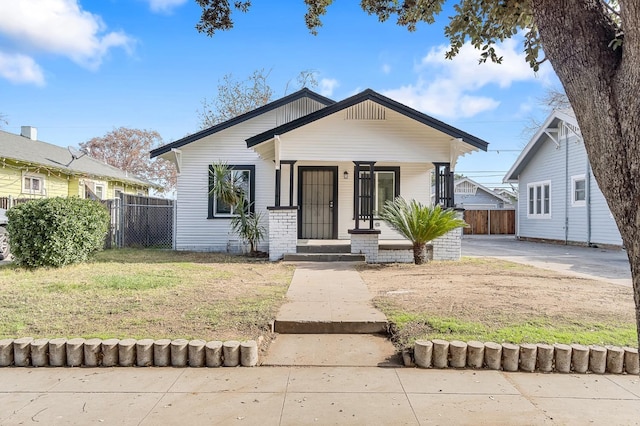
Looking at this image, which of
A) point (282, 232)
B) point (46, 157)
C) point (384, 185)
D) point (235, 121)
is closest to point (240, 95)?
point (46, 157)

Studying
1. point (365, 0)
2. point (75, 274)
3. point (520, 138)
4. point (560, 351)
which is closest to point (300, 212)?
point (75, 274)

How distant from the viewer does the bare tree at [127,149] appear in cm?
3319

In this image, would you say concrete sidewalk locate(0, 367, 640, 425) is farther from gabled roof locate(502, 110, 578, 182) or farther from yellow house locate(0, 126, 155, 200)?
yellow house locate(0, 126, 155, 200)

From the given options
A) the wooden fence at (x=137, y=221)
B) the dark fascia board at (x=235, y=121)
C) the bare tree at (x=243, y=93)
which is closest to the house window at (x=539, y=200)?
the dark fascia board at (x=235, y=121)

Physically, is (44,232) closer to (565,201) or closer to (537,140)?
(565,201)

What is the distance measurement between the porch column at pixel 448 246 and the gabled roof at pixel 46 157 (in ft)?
50.5

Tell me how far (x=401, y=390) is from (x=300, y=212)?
9.43m

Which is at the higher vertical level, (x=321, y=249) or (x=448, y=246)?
(x=448, y=246)

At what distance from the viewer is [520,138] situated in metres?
30.9

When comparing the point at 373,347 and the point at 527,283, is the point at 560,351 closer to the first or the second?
the point at 373,347

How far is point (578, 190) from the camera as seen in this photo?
16.0 metres

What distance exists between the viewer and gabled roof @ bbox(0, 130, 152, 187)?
1544 centimetres

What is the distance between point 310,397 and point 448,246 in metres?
8.22

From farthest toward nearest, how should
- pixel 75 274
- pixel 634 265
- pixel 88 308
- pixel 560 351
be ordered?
pixel 75 274
pixel 88 308
pixel 560 351
pixel 634 265
